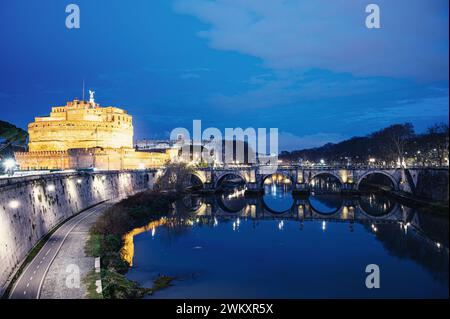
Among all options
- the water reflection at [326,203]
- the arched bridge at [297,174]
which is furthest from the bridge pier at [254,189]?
the water reflection at [326,203]

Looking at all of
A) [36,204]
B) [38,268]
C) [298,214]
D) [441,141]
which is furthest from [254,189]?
[38,268]

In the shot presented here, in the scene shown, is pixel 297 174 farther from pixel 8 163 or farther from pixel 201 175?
pixel 8 163

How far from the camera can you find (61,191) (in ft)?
96.3

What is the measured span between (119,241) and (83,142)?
165 feet

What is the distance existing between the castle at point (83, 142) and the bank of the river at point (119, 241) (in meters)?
24.5

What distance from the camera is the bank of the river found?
15.8 meters

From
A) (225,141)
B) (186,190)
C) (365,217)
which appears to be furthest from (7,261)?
(225,141)

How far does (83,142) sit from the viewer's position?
70.3 metres

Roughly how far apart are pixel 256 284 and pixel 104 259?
785 centimetres

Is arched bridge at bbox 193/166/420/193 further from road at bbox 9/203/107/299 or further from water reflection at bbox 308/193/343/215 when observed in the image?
road at bbox 9/203/107/299

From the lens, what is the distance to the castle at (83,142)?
64.6 meters

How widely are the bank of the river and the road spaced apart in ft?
5.38
